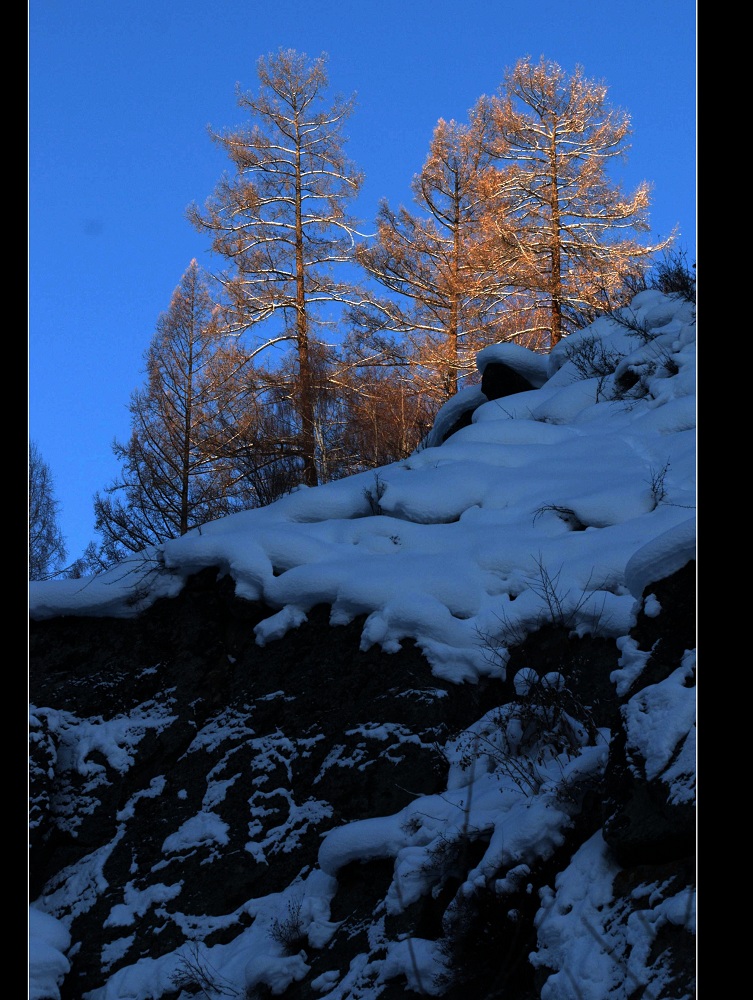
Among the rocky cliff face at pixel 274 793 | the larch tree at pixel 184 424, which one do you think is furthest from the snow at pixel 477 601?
the larch tree at pixel 184 424

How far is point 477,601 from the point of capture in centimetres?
511

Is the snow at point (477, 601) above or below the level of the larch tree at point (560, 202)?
below

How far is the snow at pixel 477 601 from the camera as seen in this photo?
3.06m

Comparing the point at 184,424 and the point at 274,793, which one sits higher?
the point at 184,424

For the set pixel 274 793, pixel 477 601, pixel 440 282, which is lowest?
pixel 274 793

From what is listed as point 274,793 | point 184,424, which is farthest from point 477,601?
point 184,424

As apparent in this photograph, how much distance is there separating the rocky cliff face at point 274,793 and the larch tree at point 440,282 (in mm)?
12357

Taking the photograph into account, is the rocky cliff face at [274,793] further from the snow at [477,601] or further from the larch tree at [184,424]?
the larch tree at [184,424]

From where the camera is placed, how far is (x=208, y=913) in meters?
4.22

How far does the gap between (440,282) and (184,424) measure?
5.89m

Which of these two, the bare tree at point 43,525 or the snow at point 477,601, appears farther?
the bare tree at point 43,525

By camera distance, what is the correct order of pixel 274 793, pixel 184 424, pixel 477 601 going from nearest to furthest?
pixel 274 793 → pixel 477 601 → pixel 184 424

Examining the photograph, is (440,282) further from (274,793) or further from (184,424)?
(274,793)

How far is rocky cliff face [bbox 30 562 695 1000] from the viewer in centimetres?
310
